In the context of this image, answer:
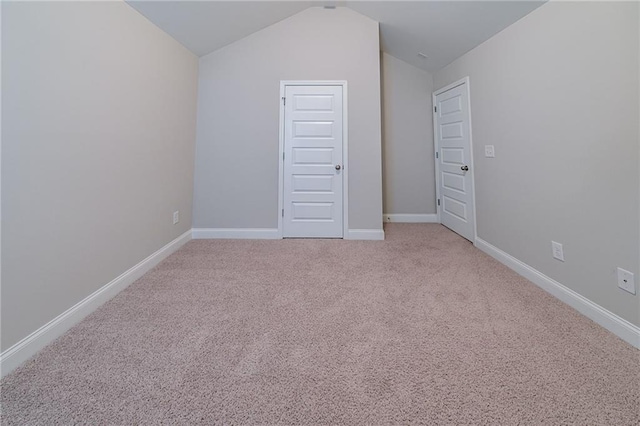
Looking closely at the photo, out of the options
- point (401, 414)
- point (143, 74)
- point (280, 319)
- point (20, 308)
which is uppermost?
point (143, 74)

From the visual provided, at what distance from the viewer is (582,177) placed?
166cm

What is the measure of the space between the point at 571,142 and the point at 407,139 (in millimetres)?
2492

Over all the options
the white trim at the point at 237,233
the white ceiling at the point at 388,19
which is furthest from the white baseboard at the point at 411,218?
the white ceiling at the point at 388,19

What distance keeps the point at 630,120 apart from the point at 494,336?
139 cm

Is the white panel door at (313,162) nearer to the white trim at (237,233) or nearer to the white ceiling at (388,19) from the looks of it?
the white trim at (237,233)

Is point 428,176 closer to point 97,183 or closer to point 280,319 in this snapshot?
point 280,319

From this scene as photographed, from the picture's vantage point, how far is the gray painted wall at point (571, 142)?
1.41 metres

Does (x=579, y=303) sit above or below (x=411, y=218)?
above

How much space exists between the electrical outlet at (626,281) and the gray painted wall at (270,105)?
6.61 ft

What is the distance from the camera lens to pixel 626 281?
1419 millimetres

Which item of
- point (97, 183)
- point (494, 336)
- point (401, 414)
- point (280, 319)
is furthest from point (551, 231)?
point (97, 183)

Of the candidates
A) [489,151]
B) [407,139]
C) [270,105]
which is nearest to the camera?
[489,151]

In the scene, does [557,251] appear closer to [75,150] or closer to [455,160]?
[455,160]

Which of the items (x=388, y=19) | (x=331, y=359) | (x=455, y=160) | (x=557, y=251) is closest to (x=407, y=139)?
(x=455, y=160)
